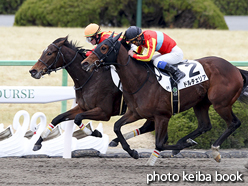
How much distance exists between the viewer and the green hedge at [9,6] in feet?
62.8

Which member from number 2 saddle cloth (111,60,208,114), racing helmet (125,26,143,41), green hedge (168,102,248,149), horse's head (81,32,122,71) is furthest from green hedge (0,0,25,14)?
horse's head (81,32,122,71)

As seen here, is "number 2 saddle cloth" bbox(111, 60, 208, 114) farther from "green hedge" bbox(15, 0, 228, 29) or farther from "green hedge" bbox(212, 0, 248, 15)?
"green hedge" bbox(212, 0, 248, 15)

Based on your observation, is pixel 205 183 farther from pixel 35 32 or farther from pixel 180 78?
pixel 35 32

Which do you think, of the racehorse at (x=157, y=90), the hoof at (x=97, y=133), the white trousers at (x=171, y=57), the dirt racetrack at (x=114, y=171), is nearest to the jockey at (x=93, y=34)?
the racehorse at (x=157, y=90)

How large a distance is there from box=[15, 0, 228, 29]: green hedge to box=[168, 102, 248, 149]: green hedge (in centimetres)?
837

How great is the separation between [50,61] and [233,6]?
53.3 feet

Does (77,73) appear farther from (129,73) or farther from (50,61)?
(129,73)

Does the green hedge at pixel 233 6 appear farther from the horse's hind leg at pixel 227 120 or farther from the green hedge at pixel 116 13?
the horse's hind leg at pixel 227 120

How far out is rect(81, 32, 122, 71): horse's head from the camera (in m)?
4.65

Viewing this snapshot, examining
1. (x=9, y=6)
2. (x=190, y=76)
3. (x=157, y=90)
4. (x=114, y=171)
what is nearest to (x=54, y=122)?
(x=114, y=171)

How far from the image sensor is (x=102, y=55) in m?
4.71

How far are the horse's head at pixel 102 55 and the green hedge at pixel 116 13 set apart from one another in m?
9.45

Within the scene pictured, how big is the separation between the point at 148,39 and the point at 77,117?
1.29 metres

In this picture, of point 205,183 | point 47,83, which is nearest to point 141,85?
point 205,183
